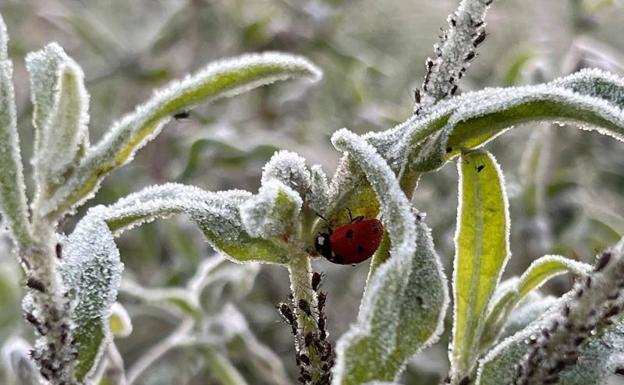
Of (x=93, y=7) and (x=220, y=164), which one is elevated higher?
(x=93, y=7)

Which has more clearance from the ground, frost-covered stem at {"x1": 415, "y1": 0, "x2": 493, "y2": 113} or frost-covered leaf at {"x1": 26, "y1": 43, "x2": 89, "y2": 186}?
frost-covered stem at {"x1": 415, "y1": 0, "x2": 493, "y2": 113}

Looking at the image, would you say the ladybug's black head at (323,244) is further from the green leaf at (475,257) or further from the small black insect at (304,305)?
the green leaf at (475,257)

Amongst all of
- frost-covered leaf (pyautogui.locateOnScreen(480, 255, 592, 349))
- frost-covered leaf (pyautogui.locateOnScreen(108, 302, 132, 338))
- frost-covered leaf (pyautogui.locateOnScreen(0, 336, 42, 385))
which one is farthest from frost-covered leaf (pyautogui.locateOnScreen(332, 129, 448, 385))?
frost-covered leaf (pyautogui.locateOnScreen(0, 336, 42, 385))

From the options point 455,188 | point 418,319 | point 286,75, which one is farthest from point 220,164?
point 418,319

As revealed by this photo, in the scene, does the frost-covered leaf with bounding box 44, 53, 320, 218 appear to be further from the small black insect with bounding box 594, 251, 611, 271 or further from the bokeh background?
the bokeh background

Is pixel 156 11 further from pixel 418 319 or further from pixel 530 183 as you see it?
pixel 418 319

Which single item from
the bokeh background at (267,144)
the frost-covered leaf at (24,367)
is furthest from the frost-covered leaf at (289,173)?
the bokeh background at (267,144)

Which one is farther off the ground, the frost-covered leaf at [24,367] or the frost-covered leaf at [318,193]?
the frost-covered leaf at [318,193]
